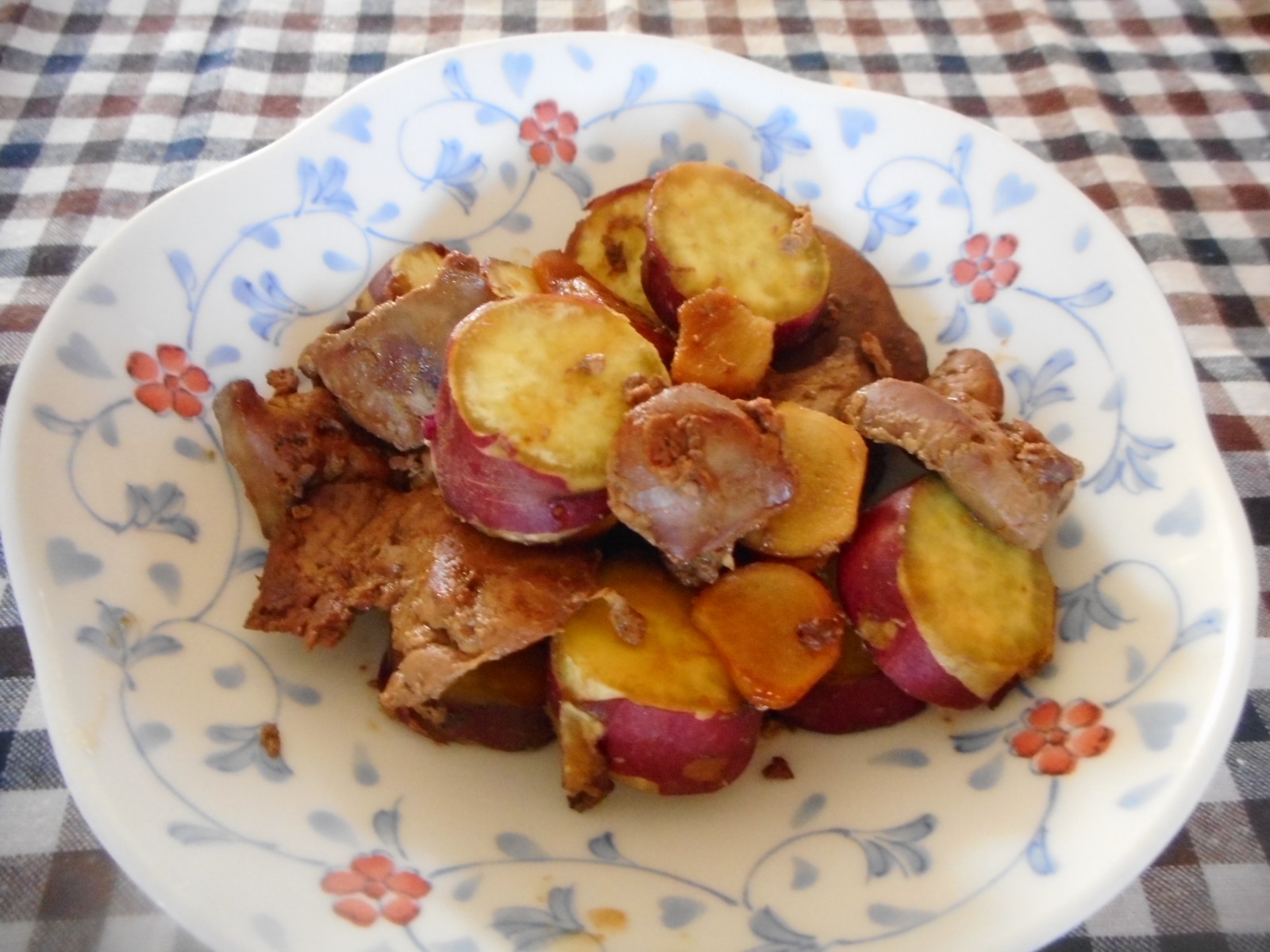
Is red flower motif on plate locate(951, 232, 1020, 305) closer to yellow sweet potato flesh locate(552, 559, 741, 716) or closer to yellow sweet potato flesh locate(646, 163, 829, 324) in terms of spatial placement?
yellow sweet potato flesh locate(646, 163, 829, 324)

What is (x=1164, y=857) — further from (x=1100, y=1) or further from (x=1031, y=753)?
(x=1100, y=1)

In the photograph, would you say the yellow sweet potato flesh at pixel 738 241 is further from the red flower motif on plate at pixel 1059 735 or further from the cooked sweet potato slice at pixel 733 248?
the red flower motif on plate at pixel 1059 735

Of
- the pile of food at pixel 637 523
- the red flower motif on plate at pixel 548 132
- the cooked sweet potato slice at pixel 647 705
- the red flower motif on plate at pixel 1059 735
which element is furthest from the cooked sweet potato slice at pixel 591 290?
the red flower motif on plate at pixel 1059 735

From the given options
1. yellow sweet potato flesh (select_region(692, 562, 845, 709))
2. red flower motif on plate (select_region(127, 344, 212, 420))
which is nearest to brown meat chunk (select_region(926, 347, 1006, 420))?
yellow sweet potato flesh (select_region(692, 562, 845, 709))

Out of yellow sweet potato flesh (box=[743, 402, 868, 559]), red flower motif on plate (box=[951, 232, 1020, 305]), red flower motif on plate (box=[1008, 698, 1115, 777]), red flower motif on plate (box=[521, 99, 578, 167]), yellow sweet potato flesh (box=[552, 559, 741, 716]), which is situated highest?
red flower motif on plate (box=[521, 99, 578, 167])

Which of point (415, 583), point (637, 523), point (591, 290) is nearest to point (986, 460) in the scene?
point (637, 523)

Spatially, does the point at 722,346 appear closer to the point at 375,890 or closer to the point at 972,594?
the point at 972,594
